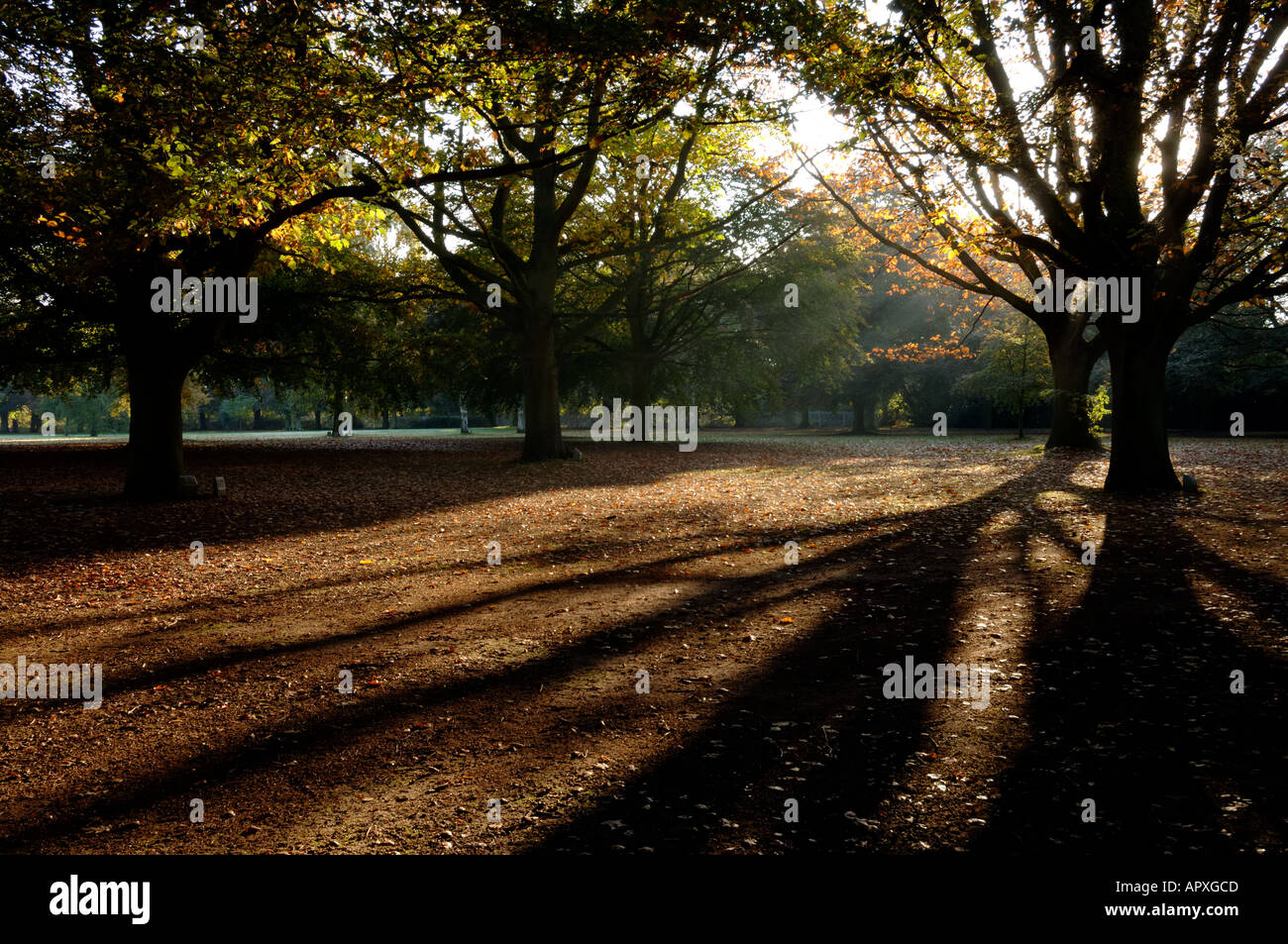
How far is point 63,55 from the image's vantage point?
12031 millimetres

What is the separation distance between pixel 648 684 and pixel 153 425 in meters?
13.8

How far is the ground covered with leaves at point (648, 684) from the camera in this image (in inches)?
143

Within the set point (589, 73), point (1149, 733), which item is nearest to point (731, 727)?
point (1149, 733)

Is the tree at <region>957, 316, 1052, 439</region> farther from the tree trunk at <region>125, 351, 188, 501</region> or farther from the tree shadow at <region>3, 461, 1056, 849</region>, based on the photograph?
the tree trunk at <region>125, 351, 188, 501</region>

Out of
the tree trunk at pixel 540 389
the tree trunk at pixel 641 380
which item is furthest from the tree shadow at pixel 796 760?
the tree trunk at pixel 641 380

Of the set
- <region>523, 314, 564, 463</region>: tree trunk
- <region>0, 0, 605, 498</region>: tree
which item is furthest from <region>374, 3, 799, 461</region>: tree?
<region>523, 314, 564, 463</region>: tree trunk

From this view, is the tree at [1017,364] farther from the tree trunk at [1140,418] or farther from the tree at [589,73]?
the tree at [589,73]

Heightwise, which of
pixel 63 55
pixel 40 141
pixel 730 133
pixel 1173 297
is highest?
pixel 730 133

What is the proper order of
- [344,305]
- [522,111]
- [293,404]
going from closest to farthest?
[522,111] < [344,305] < [293,404]

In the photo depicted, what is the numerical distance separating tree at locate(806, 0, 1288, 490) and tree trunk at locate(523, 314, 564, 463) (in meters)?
11.7

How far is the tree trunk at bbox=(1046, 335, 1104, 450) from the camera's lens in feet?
82.4

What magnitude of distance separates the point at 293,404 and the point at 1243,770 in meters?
79.4
